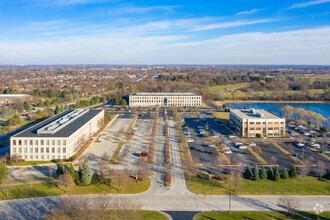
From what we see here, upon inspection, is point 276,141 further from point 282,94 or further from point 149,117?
point 282,94

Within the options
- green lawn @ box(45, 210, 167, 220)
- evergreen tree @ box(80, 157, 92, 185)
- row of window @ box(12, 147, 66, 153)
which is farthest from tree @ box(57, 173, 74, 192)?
row of window @ box(12, 147, 66, 153)

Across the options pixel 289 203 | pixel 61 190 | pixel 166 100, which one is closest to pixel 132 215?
pixel 61 190

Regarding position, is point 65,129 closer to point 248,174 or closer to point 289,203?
point 248,174

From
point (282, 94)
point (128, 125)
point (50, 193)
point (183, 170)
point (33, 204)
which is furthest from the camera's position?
point (282, 94)

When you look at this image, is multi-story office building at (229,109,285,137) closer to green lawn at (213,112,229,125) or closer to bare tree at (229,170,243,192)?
green lawn at (213,112,229,125)

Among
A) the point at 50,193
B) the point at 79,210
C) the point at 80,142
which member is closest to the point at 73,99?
the point at 80,142

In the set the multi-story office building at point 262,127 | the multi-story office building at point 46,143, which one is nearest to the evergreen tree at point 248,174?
the multi-story office building at point 262,127

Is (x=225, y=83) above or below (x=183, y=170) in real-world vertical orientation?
above

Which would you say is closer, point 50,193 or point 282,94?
point 50,193
